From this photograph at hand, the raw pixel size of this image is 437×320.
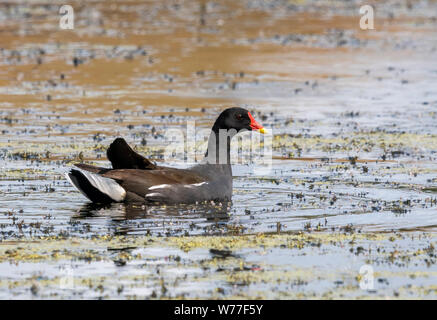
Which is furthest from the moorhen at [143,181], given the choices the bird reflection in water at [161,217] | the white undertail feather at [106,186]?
the bird reflection in water at [161,217]

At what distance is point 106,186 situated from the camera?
39.2 feet

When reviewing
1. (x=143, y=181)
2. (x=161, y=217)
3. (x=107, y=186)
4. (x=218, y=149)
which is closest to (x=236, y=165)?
(x=218, y=149)

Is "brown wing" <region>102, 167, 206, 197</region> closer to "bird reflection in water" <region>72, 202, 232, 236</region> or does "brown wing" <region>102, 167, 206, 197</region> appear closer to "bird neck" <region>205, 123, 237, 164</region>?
"bird reflection in water" <region>72, 202, 232, 236</region>

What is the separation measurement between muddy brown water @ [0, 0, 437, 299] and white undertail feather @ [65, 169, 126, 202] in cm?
23

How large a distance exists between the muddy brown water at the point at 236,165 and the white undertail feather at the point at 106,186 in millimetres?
231

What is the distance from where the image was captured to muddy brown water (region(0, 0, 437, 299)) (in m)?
8.90

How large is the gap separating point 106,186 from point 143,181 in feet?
1.50

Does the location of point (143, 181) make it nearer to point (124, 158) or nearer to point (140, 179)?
point (140, 179)

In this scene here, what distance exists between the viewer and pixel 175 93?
72.8 feet

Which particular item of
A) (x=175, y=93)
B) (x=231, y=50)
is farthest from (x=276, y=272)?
(x=231, y=50)

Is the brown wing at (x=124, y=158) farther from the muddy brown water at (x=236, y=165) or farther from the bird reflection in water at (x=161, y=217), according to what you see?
the muddy brown water at (x=236, y=165)

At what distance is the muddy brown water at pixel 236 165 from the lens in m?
8.90

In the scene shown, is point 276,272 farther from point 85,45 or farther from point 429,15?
point 429,15
